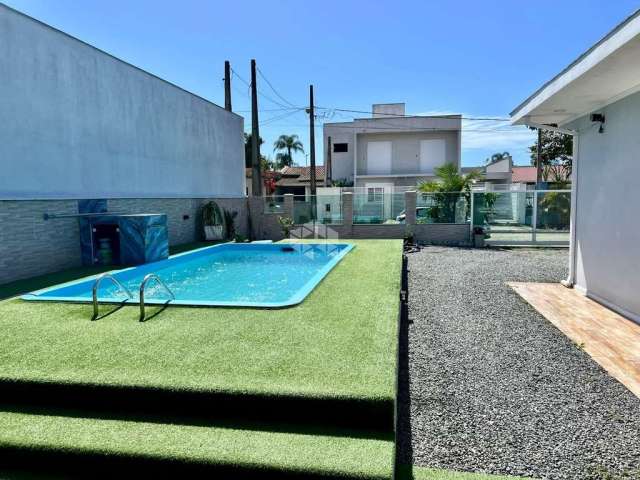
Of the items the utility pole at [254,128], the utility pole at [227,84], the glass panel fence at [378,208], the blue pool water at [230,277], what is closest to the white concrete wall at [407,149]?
the utility pole at [227,84]

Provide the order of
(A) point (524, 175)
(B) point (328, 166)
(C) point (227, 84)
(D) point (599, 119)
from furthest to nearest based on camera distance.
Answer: (A) point (524, 175)
(B) point (328, 166)
(C) point (227, 84)
(D) point (599, 119)

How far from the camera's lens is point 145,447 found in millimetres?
2779

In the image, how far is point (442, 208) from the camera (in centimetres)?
1625

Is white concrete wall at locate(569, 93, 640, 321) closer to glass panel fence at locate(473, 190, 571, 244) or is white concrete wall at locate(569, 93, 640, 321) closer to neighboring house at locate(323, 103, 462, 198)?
glass panel fence at locate(473, 190, 571, 244)

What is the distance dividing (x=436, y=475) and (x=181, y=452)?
68.3 inches

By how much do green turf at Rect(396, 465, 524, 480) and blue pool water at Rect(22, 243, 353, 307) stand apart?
2948mm

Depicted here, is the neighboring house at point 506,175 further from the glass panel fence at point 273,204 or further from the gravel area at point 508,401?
the gravel area at point 508,401

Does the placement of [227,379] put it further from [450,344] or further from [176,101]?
[176,101]

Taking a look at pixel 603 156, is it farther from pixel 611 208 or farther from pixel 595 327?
pixel 595 327

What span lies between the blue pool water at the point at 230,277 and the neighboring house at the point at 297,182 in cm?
2457

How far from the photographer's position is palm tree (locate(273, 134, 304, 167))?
54.9 meters

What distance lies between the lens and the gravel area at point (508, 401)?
2.97m

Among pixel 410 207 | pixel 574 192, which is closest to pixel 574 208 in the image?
pixel 574 192

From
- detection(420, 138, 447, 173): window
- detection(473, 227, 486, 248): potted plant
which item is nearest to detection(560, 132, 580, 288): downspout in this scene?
detection(473, 227, 486, 248): potted plant
